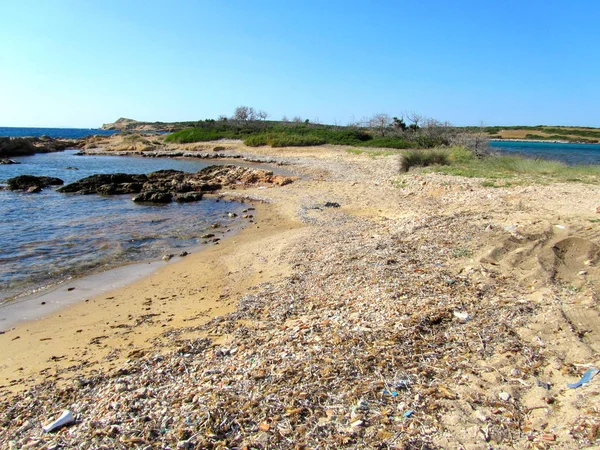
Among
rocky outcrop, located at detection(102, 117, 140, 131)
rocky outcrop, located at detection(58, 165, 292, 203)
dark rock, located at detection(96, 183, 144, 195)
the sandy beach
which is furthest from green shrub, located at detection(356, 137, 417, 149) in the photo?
rocky outcrop, located at detection(102, 117, 140, 131)

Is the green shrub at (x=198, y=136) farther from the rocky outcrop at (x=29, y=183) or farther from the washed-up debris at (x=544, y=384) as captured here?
the washed-up debris at (x=544, y=384)

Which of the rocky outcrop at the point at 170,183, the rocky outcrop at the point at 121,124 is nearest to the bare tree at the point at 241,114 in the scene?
the rocky outcrop at the point at 170,183

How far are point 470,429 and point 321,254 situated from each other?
17.7 feet

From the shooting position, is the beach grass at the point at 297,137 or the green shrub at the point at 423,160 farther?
the beach grass at the point at 297,137

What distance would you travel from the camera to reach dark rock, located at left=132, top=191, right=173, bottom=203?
16.8m

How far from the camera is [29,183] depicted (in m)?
20.3

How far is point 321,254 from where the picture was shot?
8180 millimetres

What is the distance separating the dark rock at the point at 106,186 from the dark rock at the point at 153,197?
2.50 m

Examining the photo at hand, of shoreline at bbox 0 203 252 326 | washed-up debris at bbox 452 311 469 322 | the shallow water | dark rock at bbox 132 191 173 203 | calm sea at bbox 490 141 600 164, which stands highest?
calm sea at bbox 490 141 600 164

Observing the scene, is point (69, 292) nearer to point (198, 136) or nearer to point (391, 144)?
point (391, 144)

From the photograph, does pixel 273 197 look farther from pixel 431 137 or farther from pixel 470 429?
pixel 431 137

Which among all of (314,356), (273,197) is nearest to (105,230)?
(273,197)

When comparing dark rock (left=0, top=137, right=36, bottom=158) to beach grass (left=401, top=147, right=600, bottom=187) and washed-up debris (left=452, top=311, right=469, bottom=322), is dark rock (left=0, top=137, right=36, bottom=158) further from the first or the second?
washed-up debris (left=452, top=311, right=469, bottom=322)

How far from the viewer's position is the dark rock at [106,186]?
62.3 ft
